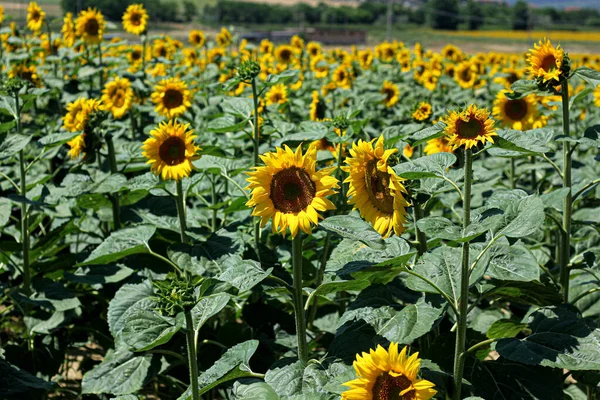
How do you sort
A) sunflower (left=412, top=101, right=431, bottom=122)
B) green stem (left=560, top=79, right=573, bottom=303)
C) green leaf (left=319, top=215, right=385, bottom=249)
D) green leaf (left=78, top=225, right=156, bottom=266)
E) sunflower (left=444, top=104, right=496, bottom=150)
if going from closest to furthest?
green leaf (left=319, top=215, right=385, bottom=249)
sunflower (left=444, top=104, right=496, bottom=150)
green stem (left=560, top=79, right=573, bottom=303)
green leaf (left=78, top=225, right=156, bottom=266)
sunflower (left=412, top=101, right=431, bottom=122)

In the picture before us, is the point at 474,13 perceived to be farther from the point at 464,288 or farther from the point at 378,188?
the point at 464,288

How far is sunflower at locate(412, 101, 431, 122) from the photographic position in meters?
3.90

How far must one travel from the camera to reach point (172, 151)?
2.92 m

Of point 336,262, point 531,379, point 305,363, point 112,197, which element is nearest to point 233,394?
point 305,363

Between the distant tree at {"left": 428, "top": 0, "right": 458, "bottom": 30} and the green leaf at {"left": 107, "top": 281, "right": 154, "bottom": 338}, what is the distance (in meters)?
29.4

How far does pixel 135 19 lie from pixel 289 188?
15.4ft

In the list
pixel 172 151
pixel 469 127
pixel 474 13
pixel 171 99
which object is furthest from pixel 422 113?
pixel 474 13

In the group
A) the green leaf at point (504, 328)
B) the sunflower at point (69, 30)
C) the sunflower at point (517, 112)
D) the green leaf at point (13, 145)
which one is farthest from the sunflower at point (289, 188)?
the sunflower at point (69, 30)

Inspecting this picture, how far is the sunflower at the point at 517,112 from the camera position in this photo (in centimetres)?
396

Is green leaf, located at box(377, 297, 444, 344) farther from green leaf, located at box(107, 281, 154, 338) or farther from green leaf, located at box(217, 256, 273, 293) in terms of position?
green leaf, located at box(107, 281, 154, 338)

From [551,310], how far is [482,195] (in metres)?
1.30

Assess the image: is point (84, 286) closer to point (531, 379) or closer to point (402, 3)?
point (531, 379)

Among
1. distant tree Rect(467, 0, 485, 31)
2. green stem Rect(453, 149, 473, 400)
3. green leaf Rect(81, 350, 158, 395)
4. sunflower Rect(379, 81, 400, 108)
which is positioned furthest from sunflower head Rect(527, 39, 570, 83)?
distant tree Rect(467, 0, 485, 31)

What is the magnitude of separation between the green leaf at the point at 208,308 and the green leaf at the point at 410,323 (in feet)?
1.62
